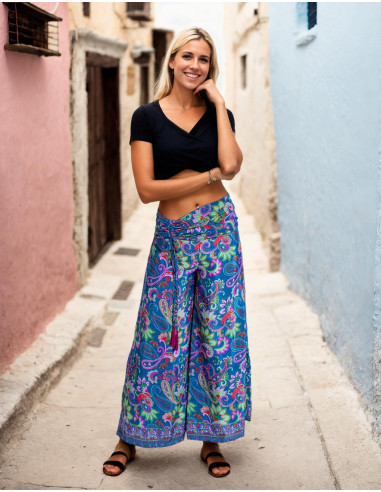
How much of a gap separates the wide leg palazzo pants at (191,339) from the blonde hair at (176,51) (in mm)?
490

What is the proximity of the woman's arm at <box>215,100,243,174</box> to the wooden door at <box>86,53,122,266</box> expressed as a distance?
412 centimetres

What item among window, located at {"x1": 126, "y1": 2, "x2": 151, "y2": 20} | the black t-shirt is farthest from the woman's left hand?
window, located at {"x1": 126, "y1": 2, "x2": 151, "y2": 20}

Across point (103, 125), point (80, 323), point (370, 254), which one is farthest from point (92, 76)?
point (370, 254)

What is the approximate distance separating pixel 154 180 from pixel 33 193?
68.8 inches

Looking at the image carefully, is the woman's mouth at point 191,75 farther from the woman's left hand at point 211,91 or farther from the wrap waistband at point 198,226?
the wrap waistband at point 198,226

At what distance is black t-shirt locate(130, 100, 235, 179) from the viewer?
2.66 m

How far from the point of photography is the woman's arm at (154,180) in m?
2.64

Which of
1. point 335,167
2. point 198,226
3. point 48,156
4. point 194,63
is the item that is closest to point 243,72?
point 48,156

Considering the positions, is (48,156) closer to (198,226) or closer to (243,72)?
(198,226)

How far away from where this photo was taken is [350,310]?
3.76 m

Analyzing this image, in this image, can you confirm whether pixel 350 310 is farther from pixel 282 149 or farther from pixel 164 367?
pixel 282 149

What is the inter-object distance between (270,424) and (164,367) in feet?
2.90

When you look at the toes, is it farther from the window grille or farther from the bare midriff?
the window grille

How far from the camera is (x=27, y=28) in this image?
3.82m
